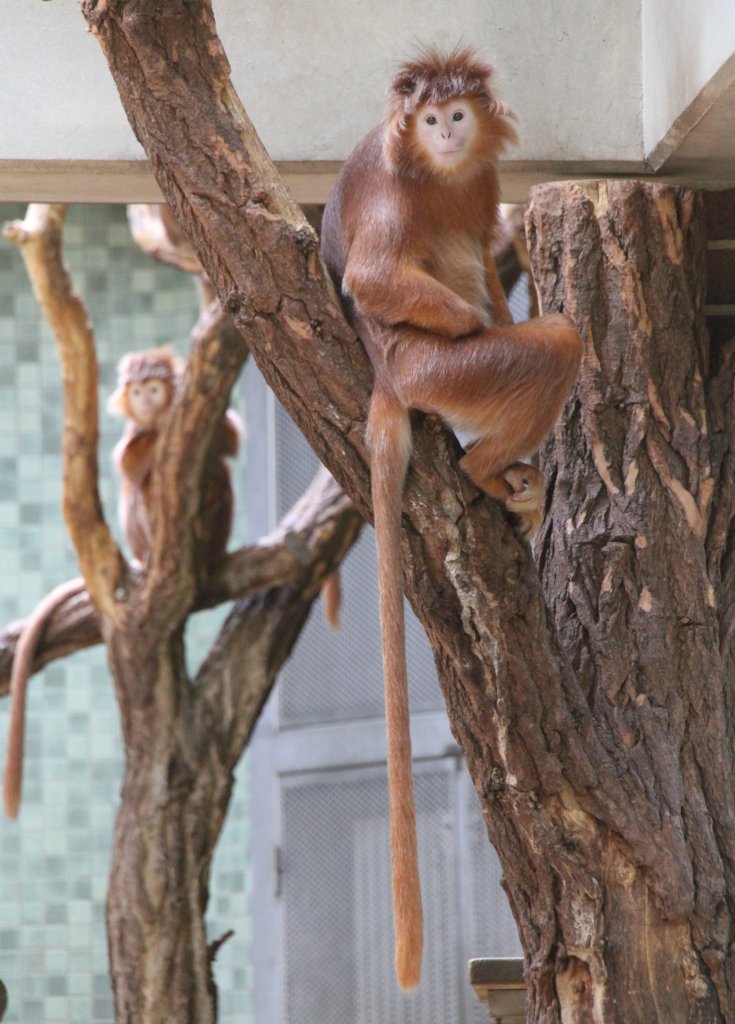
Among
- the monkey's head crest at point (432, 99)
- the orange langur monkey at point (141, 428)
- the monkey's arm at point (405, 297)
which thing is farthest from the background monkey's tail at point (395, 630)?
the orange langur monkey at point (141, 428)

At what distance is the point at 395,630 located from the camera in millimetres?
2117

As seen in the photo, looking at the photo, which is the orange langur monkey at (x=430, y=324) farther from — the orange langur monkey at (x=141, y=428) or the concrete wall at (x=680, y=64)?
the orange langur monkey at (x=141, y=428)

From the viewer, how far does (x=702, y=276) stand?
107 inches

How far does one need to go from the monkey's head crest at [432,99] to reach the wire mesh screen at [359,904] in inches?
117

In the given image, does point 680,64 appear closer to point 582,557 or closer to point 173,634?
point 582,557

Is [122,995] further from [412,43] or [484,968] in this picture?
[412,43]

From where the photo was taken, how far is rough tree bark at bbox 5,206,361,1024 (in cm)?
410

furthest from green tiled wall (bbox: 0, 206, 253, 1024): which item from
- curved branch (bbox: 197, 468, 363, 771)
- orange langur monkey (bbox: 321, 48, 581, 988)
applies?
orange langur monkey (bbox: 321, 48, 581, 988)

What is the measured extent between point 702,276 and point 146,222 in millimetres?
2598

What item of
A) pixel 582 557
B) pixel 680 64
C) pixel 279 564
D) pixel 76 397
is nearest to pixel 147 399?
pixel 76 397

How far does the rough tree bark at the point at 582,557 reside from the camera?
82.4 inches

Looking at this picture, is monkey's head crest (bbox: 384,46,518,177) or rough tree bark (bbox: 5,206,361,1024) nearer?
monkey's head crest (bbox: 384,46,518,177)

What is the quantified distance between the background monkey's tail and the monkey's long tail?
2570 mm

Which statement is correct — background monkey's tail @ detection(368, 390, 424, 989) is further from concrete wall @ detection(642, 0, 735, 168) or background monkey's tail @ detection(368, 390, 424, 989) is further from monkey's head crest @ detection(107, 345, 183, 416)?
monkey's head crest @ detection(107, 345, 183, 416)
